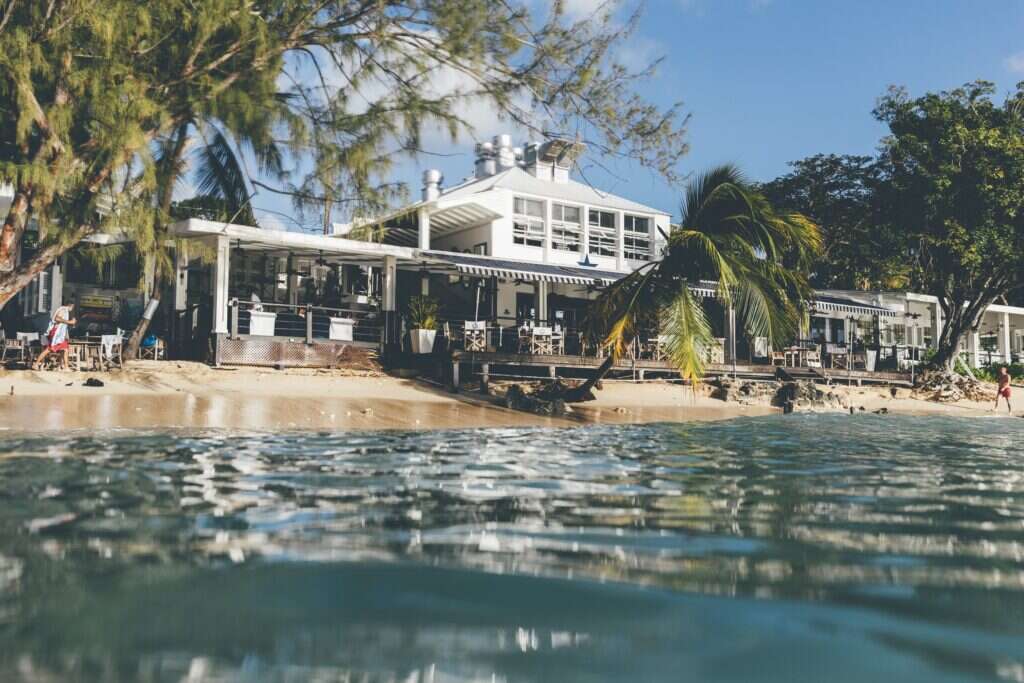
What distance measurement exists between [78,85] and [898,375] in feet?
76.2

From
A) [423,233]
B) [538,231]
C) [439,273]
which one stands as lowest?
[439,273]

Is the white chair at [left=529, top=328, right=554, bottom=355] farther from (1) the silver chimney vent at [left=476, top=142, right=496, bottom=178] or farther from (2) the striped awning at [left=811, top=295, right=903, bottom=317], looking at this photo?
(1) the silver chimney vent at [left=476, top=142, right=496, bottom=178]

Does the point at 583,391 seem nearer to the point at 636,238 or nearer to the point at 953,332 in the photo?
the point at 636,238

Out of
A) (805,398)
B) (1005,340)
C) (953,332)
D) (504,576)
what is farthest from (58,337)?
(1005,340)

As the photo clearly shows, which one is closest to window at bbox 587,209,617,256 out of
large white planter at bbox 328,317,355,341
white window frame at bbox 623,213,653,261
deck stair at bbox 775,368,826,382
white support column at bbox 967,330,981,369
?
white window frame at bbox 623,213,653,261

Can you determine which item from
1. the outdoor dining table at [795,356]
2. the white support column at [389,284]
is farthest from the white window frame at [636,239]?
the white support column at [389,284]

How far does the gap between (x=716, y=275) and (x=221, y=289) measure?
10605 mm

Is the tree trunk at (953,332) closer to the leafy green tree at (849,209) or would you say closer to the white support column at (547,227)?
the leafy green tree at (849,209)

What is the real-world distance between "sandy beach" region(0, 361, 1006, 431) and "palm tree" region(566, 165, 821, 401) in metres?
1.72

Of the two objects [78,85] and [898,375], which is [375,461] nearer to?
[78,85]

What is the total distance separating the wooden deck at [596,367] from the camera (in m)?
18.9

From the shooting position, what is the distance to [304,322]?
20.9 metres

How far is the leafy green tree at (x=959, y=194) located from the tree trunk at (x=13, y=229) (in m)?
24.9

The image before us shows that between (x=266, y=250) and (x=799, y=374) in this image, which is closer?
(x=266, y=250)
